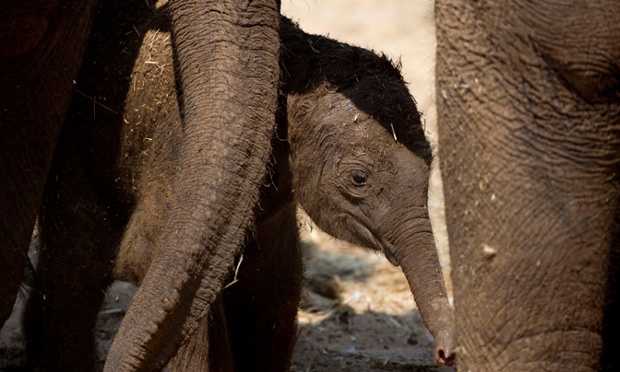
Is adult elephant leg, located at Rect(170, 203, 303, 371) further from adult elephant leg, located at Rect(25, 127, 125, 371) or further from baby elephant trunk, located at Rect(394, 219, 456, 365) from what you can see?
baby elephant trunk, located at Rect(394, 219, 456, 365)

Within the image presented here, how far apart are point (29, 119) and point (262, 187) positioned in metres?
0.96

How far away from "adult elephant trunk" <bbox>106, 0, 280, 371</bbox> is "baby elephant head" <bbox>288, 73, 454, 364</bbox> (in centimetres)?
60

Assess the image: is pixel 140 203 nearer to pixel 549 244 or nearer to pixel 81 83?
pixel 81 83

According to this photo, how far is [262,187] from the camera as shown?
16.7 feet

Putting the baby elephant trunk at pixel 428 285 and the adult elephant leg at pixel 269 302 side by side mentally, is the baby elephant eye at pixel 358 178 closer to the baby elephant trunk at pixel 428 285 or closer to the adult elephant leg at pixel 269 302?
the baby elephant trunk at pixel 428 285

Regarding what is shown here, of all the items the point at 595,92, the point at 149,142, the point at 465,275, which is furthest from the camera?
the point at 149,142

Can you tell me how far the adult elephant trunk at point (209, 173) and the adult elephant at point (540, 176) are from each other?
3.88 feet

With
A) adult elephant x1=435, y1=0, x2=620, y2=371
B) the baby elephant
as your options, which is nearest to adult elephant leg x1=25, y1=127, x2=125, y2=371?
the baby elephant

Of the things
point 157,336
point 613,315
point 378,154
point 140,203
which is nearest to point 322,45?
point 378,154

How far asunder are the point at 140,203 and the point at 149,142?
0.86 feet

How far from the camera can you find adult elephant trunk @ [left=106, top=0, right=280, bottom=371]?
428 cm

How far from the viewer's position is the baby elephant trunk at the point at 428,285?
4.50 meters

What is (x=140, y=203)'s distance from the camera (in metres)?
5.26

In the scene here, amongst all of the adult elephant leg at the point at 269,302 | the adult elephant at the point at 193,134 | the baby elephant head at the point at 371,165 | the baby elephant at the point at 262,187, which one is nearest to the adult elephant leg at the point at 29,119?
the adult elephant at the point at 193,134
